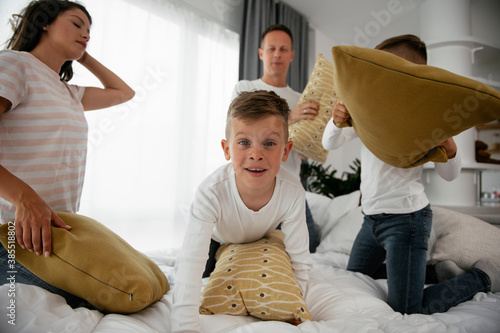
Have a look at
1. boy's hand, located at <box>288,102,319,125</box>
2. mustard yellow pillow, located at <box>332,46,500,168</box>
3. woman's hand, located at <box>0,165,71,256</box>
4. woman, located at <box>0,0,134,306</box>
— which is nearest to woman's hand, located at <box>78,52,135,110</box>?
woman, located at <box>0,0,134,306</box>

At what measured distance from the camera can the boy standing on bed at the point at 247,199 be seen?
2.77 feet

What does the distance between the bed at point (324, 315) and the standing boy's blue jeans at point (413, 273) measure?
50 millimetres

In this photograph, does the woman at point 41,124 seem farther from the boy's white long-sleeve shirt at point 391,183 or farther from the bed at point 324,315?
the boy's white long-sleeve shirt at point 391,183

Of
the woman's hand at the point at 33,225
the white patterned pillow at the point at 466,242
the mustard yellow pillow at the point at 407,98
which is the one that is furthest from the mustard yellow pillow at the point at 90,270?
the white patterned pillow at the point at 466,242

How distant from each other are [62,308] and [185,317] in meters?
0.28

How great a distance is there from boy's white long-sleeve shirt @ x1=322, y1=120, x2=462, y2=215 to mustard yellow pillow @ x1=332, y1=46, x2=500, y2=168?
9.1 inches

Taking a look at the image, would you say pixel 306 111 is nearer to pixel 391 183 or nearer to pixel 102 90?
pixel 391 183

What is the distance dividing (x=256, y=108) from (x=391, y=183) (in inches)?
23.2

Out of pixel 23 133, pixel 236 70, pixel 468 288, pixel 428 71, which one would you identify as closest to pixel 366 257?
pixel 468 288

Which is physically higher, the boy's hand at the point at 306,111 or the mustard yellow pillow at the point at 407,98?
the boy's hand at the point at 306,111

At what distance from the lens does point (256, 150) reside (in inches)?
35.2

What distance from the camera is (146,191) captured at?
2.41m

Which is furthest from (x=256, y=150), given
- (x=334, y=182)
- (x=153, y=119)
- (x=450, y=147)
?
(x=334, y=182)

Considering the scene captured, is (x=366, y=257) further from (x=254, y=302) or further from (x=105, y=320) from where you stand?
(x=105, y=320)
